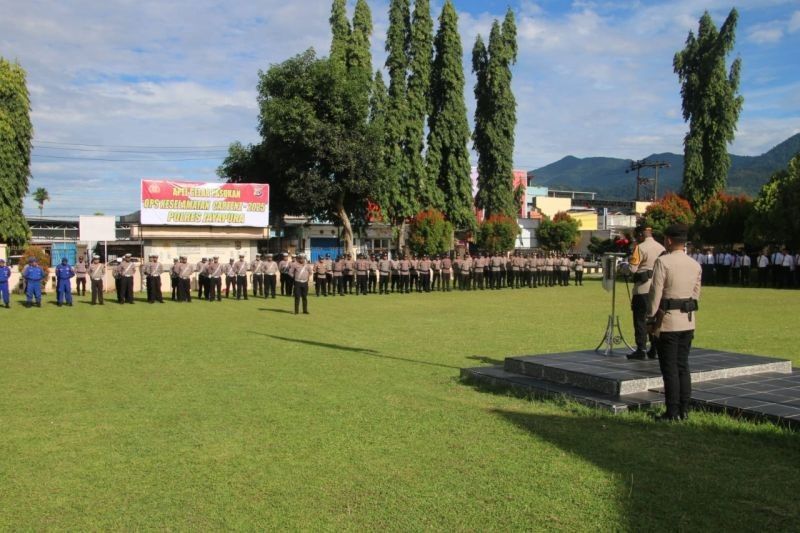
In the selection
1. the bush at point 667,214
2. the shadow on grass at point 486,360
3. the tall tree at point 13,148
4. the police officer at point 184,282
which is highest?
the tall tree at point 13,148

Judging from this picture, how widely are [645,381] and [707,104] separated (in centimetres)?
3864

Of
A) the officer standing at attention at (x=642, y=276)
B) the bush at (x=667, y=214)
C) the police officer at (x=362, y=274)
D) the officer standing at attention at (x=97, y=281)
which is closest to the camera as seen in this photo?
the officer standing at attention at (x=642, y=276)

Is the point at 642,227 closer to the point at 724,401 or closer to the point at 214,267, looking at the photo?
the point at 724,401

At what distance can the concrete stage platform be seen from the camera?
6.64 meters

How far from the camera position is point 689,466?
16.6ft

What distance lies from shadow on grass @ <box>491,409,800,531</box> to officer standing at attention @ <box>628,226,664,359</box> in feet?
8.15

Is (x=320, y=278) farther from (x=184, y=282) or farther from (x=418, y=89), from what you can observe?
(x=418, y=89)

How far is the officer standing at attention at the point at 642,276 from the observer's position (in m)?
8.66

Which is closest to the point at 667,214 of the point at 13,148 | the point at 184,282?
the point at 184,282

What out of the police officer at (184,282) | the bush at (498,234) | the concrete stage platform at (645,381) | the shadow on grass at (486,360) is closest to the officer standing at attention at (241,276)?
the police officer at (184,282)

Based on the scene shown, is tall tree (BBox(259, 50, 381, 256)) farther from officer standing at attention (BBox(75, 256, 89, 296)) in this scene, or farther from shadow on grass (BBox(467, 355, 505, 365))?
shadow on grass (BBox(467, 355, 505, 365))

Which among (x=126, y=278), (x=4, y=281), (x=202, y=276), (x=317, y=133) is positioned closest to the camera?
(x=4, y=281)

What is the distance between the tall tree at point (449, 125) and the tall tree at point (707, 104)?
1395cm

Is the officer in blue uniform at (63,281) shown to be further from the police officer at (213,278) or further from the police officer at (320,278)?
the police officer at (320,278)
